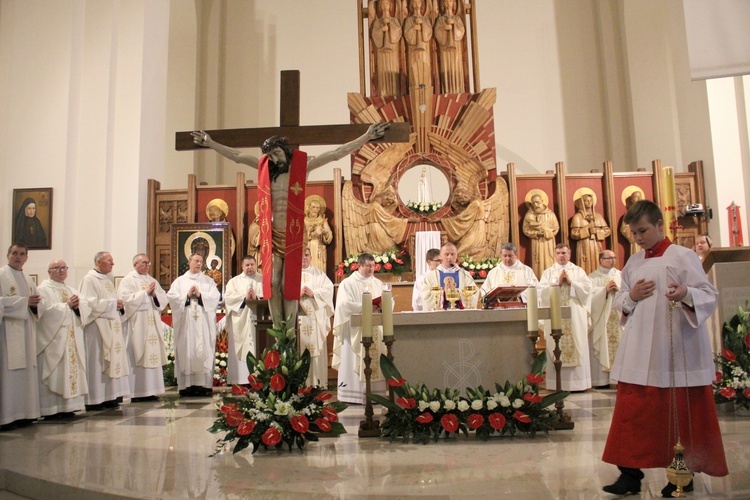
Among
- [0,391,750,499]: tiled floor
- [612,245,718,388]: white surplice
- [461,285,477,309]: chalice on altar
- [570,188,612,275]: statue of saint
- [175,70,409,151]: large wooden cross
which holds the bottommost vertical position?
[0,391,750,499]: tiled floor

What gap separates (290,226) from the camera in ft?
17.4

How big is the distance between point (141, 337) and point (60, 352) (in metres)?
1.48

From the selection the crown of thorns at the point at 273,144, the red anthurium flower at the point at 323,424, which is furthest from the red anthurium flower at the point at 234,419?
the crown of thorns at the point at 273,144

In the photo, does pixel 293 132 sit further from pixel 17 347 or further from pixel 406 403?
pixel 17 347

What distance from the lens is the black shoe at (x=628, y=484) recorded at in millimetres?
3549

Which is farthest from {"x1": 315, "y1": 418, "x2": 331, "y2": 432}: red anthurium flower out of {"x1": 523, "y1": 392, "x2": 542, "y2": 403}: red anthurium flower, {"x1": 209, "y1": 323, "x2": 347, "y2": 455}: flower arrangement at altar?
{"x1": 523, "y1": 392, "x2": 542, "y2": 403}: red anthurium flower

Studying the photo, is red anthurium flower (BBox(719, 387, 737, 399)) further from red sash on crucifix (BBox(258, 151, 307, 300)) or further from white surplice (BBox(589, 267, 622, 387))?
red sash on crucifix (BBox(258, 151, 307, 300))

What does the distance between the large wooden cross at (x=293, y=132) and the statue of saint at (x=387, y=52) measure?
5.99m

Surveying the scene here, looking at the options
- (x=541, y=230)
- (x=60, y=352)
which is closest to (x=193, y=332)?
(x=60, y=352)

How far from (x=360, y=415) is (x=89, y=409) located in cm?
346

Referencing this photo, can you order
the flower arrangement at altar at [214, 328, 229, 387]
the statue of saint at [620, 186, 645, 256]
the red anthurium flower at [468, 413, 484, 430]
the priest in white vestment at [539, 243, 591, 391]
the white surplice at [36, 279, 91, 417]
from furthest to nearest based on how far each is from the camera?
the statue of saint at [620, 186, 645, 256], the flower arrangement at altar at [214, 328, 229, 387], the priest in white vestment at [539, 243, 591, 391], the white surplice at [36, 279, 91, 417], the red anthurium flower at [468, 413, 484, 430]

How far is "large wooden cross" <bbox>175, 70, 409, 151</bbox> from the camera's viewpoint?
18.9 feet

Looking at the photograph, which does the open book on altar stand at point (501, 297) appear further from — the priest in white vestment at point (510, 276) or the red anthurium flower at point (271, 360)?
the priest in white vestment at point (510, 276)

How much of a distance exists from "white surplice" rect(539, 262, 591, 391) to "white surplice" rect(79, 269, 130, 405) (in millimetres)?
5248
